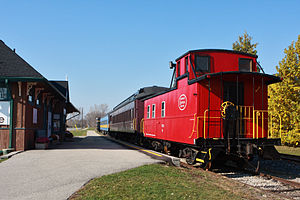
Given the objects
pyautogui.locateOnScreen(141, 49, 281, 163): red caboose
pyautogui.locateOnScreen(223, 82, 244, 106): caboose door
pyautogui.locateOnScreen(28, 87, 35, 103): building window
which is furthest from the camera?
pyautogui.locateOnScreen(28, 87, 35, 103): building window

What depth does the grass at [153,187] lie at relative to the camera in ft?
18.3

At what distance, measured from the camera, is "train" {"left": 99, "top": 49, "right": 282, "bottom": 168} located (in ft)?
28.0

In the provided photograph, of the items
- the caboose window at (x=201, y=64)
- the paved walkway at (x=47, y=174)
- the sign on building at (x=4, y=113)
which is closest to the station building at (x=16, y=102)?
the sign on building at (x=4, y=113)

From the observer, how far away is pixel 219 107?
900 cm

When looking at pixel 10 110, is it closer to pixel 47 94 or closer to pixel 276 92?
pixel 47 94

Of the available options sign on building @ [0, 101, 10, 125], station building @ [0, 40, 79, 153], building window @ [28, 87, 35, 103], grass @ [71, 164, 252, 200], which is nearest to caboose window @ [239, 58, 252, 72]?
grass @ [71, 164, 252, 200]

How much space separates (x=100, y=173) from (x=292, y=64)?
1618 cm

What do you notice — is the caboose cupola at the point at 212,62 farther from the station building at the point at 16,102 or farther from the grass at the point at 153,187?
the station building at the point at 16,102

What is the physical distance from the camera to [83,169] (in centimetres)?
816

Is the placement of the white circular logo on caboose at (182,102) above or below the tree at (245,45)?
below

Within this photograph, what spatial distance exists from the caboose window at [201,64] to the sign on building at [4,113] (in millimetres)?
8972

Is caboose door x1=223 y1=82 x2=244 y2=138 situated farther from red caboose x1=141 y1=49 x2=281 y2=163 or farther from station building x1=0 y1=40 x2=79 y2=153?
station building x1=0 y1=40 x2=79 y2=153

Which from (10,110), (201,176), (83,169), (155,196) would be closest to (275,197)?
(201,176)

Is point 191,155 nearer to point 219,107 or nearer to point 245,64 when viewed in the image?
point 219,107
